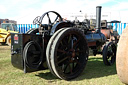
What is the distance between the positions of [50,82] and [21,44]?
1.18m

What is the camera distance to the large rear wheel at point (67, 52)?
3.63 m

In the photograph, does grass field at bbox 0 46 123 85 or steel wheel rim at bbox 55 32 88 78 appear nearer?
grass field at bbox 0 46 123 85

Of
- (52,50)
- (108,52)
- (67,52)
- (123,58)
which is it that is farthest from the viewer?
(108,52)

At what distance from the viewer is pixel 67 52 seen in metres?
4.03

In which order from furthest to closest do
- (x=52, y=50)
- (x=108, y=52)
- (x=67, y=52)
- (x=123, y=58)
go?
(x=108, y=52) < (x=67, y=52) < (x=52, y=50) < (x=123, y=58)

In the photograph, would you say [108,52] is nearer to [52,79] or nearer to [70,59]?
[70,59]

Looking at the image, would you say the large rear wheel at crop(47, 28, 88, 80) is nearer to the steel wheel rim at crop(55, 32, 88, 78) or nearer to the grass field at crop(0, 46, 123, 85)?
the steel wheel rim at crop(55, 32, 88, 78)

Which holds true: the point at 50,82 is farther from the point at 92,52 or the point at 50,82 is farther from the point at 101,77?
the point at 92,52

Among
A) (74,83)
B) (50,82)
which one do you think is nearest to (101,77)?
(74,83)

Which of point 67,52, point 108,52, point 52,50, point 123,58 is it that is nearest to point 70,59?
point 67,52

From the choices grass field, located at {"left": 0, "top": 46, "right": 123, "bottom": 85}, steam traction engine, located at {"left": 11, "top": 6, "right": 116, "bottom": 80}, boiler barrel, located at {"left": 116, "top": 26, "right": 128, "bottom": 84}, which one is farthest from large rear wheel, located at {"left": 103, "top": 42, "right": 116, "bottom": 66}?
boiler barrel, located at {"left": 116, "top": 26, "right": 128, "bottom": 84}

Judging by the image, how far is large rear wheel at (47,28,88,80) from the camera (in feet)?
11.9

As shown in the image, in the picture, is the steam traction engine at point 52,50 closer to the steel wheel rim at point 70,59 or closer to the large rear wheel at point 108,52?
the steel wheel rim at point 70,59

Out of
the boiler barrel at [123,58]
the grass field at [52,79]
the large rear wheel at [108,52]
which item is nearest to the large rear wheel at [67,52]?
the grass field at [52,79]
